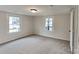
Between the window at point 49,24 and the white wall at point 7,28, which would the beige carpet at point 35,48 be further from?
the window at point 49,24

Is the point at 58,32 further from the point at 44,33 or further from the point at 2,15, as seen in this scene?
the point at 2,15

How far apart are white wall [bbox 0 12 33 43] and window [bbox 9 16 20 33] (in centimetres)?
30

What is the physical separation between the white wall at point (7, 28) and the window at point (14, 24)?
304 mm

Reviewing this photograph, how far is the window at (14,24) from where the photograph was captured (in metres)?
5.94

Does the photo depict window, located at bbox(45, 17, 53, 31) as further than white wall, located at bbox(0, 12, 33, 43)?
Yes

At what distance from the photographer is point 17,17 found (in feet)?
21.5

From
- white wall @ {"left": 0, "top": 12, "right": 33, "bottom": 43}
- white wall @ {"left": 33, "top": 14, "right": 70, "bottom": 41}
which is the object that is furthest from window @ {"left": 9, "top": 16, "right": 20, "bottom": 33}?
white wall @ {"left": 33, "top": 14, "right": 70, "bottom": 41}

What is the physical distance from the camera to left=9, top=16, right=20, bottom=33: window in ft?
19.5

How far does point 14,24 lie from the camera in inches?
252

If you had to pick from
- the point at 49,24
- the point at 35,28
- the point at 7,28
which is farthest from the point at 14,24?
the point at 49,24

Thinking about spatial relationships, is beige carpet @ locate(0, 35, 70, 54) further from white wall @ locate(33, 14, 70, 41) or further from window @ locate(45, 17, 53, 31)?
window @ locate(45, 17, 53, 31)

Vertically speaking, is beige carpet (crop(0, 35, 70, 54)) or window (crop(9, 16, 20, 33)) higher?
window (crop(9, 16, 20, 33))

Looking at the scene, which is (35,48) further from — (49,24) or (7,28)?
(49,24)

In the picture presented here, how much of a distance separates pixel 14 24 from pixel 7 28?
929mm
